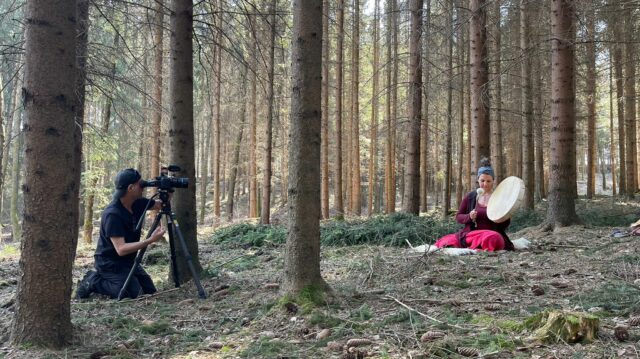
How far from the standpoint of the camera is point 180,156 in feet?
17.5

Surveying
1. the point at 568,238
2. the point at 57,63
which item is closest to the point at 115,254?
the point at 57,63

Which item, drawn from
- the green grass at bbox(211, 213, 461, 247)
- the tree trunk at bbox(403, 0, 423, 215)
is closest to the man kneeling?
the green grass at bbox(211, 213, 461, 247)

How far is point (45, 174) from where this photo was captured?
309 centimetres

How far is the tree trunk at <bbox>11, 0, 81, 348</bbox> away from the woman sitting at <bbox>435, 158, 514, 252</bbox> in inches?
192

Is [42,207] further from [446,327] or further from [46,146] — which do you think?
[446,327]

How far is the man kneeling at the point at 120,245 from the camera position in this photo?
5.07 metres

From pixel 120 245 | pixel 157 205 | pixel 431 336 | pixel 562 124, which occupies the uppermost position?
pixel 562 124

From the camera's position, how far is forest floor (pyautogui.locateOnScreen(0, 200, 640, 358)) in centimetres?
290

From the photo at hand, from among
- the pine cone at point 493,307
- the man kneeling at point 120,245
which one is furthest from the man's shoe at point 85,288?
the pine cone at point 493,307

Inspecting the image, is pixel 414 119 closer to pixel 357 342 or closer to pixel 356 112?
pixel 356 112

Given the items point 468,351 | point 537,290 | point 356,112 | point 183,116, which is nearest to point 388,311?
Result: point 468,351

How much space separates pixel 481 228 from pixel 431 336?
13.3ft

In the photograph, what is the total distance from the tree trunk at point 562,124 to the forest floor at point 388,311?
1.88m

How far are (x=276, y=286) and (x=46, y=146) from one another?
2491 mm
